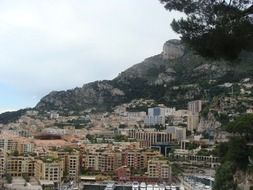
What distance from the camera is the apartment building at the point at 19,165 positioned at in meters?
31.3

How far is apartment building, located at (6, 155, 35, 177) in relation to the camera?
31344mm

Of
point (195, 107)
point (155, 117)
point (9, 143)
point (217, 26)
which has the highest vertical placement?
point (195, 107)

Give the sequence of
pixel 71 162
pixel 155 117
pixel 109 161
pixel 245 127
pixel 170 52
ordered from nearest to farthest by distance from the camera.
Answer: pixel 245 127, pixel 71 162, pixel 109 161, pixel 155 117, pixel 170 52

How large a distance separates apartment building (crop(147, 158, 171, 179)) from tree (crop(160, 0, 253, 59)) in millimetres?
25220

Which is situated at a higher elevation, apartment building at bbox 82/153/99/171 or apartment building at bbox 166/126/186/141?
apartment building at bbox 166/126/186/141

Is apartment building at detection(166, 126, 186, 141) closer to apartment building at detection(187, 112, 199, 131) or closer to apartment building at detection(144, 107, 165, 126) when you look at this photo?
apartment building at detection(187, 112, 199, 131)

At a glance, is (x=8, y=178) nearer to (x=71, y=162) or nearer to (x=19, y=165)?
(x=19, y=165)

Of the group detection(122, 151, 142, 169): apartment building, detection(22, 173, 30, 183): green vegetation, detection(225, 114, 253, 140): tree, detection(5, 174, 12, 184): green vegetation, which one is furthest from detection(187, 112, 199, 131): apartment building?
detection(225, 114, 253, 140): tree

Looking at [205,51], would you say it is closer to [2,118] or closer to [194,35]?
[194,35]

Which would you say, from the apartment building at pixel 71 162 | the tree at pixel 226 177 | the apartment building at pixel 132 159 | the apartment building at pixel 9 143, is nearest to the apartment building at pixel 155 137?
the apartment building at pixel 9 143

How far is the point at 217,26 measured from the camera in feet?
18.6

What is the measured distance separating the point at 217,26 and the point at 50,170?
78.9 ft

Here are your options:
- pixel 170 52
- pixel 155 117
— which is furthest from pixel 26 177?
pixel 170 52

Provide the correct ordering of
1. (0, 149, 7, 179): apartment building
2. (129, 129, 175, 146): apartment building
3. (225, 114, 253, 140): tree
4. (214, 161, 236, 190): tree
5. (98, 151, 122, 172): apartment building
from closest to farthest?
1. (225, 114, 253, 140): tree
2. (214, 161, 236, 190): tree
3. (0, 149, 7, 179): apartment building
4. (98, 151, 122, 172): apartment building
5. (129, 129, 175, 146): apartment building
